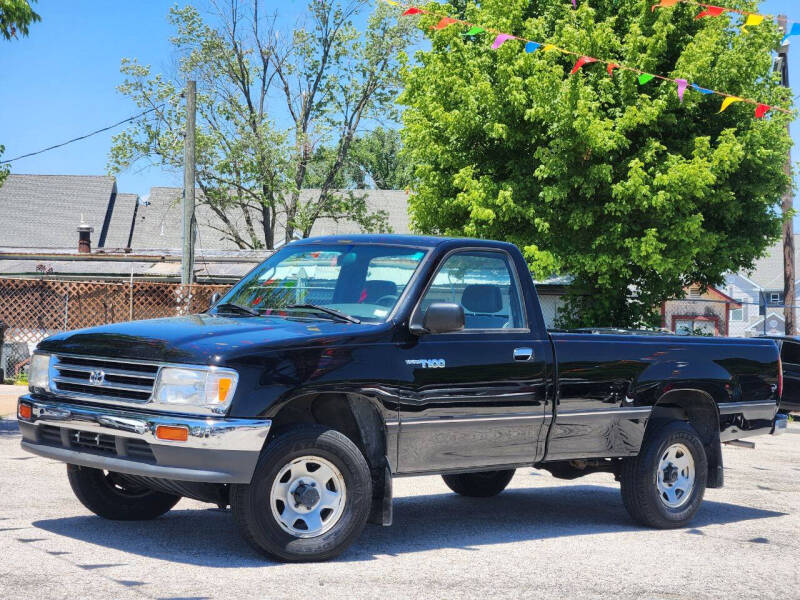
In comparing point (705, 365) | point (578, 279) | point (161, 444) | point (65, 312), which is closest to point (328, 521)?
point (161, 444)

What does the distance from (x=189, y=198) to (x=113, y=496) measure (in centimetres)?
1859

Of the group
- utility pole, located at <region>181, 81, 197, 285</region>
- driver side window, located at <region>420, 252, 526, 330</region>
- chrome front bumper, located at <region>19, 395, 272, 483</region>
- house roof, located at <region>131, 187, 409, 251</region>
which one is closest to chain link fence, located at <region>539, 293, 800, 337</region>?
driver side window, located at <region>420, 252, 526, 330</region>

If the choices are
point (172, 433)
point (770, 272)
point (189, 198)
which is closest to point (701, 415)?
point (172, 433)

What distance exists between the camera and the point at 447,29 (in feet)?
87.5

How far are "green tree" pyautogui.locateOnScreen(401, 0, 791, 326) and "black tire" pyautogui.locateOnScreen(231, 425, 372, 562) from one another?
1688 centimetres

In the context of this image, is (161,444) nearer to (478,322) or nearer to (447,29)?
(478,322)

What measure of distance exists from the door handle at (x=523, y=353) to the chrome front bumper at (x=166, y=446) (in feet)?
6.54

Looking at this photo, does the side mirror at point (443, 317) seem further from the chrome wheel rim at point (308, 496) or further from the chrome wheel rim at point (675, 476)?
the chrome wheel rim at point (675, 476)

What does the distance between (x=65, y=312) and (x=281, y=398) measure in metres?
17.5

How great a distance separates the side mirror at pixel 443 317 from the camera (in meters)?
6.69

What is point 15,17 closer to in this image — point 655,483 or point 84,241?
point 655,483

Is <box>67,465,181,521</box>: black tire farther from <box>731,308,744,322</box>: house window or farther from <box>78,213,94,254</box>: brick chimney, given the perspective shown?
<box>731,308,744,322</box>: house window

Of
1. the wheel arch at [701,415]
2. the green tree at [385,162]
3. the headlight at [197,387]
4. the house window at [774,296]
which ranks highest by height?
the green tree at [385,162]

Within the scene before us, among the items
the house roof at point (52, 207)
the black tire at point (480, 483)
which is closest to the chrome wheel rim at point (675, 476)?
the black tire at point (480, 483)
